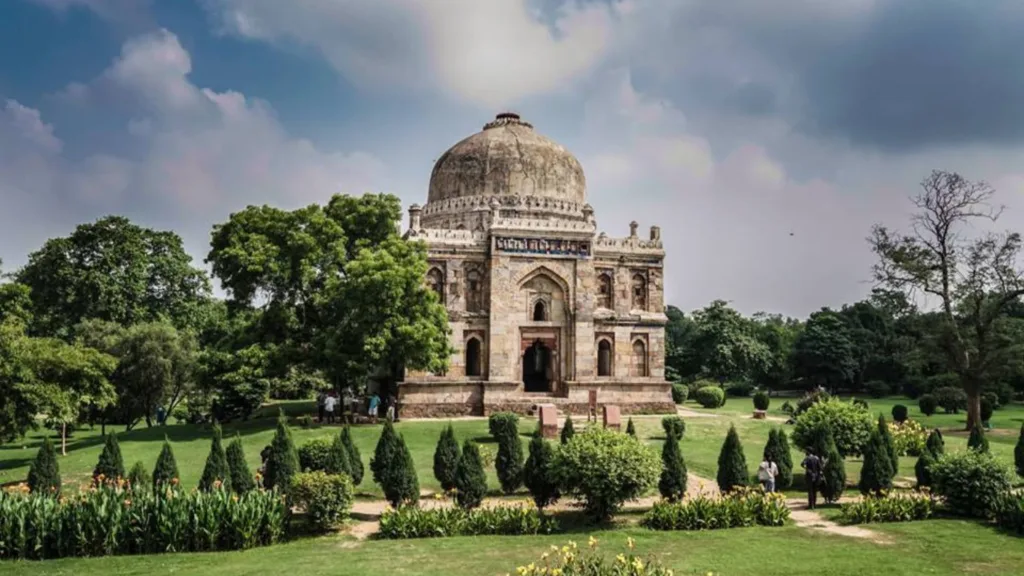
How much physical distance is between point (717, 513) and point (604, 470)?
2.38 meters

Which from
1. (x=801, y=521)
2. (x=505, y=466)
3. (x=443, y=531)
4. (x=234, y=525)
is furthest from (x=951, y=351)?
(x=234, y=525)

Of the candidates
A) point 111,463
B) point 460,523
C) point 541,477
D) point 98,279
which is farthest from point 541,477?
point 98,279

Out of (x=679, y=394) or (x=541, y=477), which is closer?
(x=541, y=477)

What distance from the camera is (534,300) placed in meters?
34.7

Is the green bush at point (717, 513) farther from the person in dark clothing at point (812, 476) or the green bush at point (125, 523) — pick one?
the green bush at point (125, 523)

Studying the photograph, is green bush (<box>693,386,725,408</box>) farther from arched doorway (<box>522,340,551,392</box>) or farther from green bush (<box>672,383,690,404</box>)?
arched doorway (<box>522,340,551,392</box>)

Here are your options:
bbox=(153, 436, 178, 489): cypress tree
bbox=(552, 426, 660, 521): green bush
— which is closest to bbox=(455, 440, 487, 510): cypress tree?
bbox=(552, 426, 660, 521): green bush

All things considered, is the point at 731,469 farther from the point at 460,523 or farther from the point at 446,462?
the point at 446,462

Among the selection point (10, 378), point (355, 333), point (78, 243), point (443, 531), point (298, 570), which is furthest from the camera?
point (78, 243)

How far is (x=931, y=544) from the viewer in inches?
554

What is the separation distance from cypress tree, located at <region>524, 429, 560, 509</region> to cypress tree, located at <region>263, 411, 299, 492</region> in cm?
503

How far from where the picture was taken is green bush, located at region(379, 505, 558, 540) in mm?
15172

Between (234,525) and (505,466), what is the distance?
6343 millimetres

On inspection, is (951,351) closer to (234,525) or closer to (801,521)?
(801,521)
